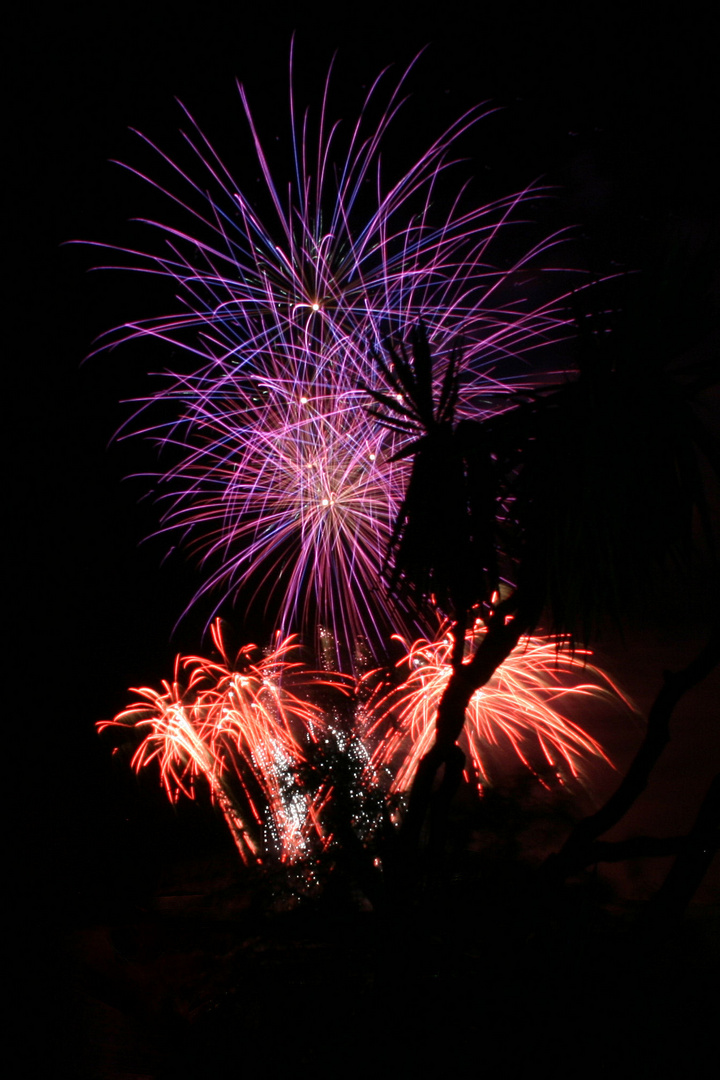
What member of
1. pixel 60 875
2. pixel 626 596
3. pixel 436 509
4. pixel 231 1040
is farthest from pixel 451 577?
pixel 60 875

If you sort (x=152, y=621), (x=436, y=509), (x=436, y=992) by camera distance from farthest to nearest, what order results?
(x=152, y=621) < (x=436, y=992) < (x=436, y=509)

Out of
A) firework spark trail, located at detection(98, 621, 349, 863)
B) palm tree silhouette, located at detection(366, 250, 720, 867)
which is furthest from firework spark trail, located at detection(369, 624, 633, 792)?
palm tree silhouette, located at detection(366, 250, 720, 867)

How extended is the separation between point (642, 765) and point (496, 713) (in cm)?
409

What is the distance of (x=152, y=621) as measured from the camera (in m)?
12.0

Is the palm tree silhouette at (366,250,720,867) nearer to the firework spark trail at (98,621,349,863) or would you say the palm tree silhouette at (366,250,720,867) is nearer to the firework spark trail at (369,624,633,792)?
the firework spark trail at (369,624,633,792)

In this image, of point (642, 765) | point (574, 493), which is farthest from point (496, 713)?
point (574, 493)

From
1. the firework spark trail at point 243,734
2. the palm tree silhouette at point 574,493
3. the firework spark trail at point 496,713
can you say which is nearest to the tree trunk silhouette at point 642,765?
the palm tree silhouette at point 574,493

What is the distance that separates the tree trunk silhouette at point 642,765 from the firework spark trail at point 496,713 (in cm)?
252

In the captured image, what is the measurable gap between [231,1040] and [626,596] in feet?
14.1

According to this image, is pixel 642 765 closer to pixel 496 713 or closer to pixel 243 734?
pixel 496 713

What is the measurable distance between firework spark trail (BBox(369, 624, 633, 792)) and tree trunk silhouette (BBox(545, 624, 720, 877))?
2518 millimetres

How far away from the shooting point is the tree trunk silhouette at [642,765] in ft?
13.1

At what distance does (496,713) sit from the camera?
8.18m

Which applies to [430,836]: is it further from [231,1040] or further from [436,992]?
[231,1040]
